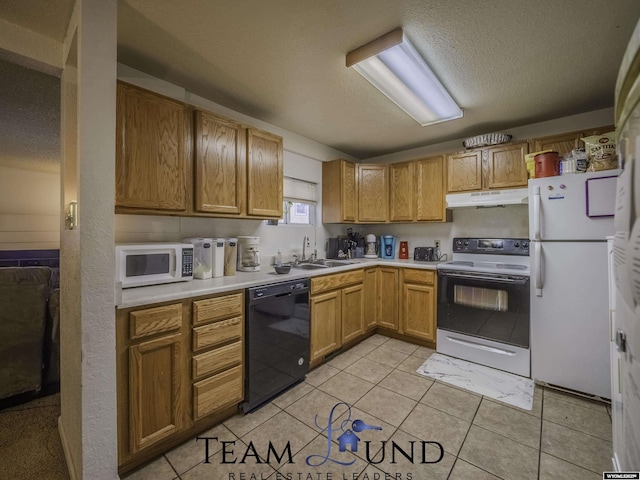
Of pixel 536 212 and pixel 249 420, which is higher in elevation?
pixel 536 212

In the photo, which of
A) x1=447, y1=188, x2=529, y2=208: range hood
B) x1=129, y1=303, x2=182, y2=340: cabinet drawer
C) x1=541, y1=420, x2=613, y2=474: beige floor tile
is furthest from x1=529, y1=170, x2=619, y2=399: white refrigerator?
x1=129, y1=303, x2=182, y2=340: cabinet drawer

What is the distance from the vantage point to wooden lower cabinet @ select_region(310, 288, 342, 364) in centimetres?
249

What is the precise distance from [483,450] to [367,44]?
8.34 ft

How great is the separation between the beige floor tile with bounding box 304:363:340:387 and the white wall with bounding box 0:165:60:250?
5.15 meters

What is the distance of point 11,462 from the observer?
149 cm

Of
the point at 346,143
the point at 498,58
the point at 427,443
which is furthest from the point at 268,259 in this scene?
the point at 498,58

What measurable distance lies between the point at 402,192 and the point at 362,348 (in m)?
1.99

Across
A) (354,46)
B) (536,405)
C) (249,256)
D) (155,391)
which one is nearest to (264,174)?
(249,256)

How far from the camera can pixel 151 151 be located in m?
1.80

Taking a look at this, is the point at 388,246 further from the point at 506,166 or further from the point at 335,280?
the point at 506,166

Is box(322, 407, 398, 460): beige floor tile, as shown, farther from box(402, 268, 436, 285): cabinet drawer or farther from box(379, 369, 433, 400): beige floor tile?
box(402, 268, 436, 285): cabinet drawer

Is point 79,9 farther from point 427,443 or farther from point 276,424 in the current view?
point 427,443

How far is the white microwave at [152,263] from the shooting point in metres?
1.67

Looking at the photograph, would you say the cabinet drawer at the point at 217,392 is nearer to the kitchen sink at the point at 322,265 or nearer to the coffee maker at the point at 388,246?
the kitchen sink at the point at 322,265
